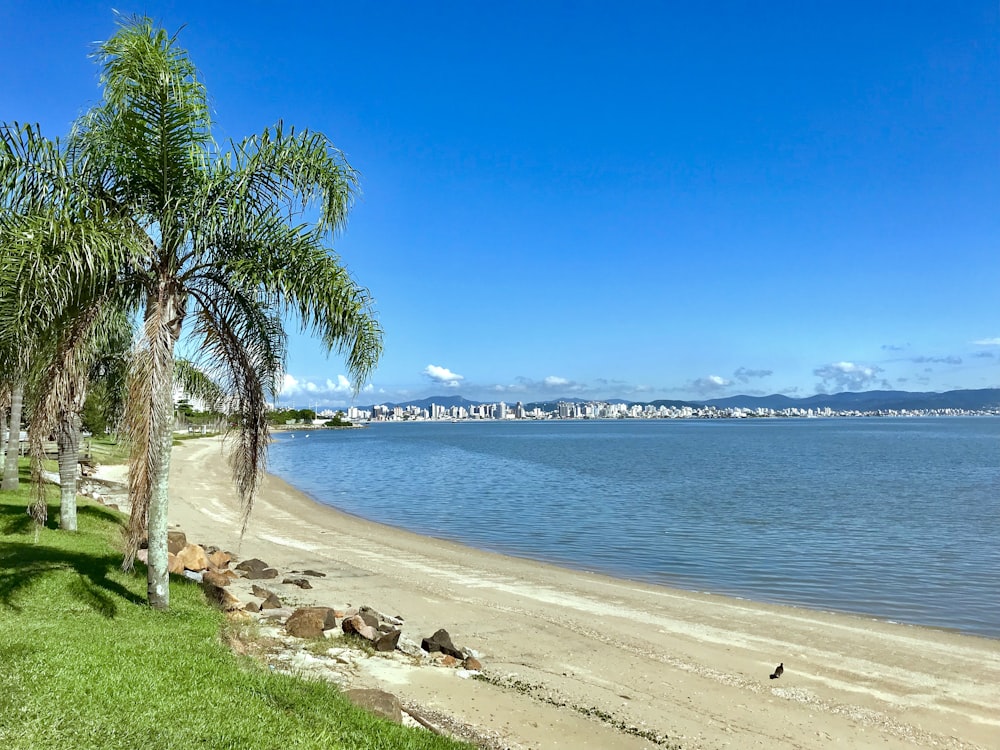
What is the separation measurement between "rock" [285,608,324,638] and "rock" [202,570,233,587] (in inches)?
136

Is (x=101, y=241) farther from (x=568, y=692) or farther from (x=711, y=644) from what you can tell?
(x=711, y=644)

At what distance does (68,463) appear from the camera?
1603 centimetres

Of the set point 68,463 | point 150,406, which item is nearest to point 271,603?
point 150,406

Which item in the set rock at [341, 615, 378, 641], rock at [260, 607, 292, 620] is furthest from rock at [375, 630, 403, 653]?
rock at [260, 607, 292, 620]

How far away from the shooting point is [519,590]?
1808 cm

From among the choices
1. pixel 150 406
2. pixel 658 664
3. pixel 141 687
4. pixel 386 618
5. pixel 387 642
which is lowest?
pixel 658 664

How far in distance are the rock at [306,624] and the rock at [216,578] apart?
3.46 metres

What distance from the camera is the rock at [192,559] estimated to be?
15.0 m

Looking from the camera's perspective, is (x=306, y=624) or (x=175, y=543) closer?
(x=306, y=624)

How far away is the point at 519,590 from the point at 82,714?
1303 cm

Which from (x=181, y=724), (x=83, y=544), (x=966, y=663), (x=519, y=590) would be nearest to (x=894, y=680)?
(x=966, y=663)

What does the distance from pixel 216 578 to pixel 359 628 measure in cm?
500

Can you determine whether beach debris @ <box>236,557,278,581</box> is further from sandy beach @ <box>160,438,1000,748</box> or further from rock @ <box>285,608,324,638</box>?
rock @ <box>285,608,324,638</box>

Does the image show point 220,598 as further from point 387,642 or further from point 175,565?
point 387,642
